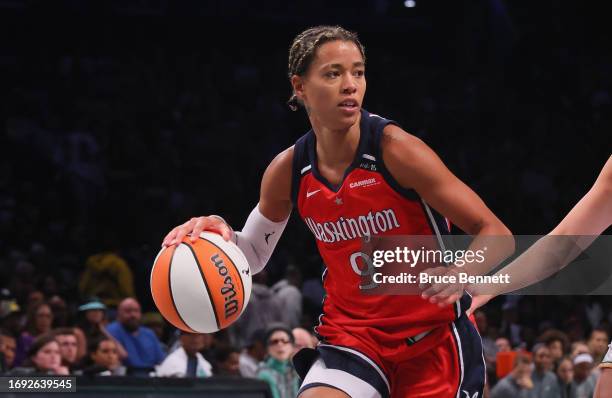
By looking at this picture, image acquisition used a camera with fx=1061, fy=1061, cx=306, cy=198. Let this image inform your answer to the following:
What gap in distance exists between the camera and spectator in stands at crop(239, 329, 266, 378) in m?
7.95

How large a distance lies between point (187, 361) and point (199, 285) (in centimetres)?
375

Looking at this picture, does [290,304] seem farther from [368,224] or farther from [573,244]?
[573,244]

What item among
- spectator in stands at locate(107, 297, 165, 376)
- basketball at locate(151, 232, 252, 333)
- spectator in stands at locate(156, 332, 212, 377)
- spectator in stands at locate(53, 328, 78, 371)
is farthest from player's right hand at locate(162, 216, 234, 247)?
spectator in stands at locate(107, 297, 165, 376)

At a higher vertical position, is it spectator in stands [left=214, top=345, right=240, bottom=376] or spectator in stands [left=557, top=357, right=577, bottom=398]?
spectator in stands [left=214, top=345, right=240, bottom=376]

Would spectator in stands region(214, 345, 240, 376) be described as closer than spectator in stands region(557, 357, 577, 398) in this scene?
Yes

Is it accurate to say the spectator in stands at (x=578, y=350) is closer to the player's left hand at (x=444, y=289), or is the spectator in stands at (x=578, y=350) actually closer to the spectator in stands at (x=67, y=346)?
the spectator in stands at (x=67, y=346)

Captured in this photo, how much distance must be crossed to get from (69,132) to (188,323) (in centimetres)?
902

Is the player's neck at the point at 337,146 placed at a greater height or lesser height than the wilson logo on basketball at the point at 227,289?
greater

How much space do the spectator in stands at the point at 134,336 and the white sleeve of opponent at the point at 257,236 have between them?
4.21 m

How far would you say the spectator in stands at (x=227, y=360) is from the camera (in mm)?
7574

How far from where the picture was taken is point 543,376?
8.55 meters

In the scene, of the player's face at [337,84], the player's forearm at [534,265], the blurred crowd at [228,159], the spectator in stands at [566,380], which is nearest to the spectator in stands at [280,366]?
Result: the blurred crowd at [228,159]

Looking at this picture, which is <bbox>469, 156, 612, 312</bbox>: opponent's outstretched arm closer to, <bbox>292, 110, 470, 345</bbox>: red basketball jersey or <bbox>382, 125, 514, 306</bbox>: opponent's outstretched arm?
<bbox>382, 125, 514, 306</bbox>: opponent's outstretched arm

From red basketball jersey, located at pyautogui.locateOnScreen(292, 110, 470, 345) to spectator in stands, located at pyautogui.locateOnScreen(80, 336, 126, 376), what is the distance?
11.6ft
